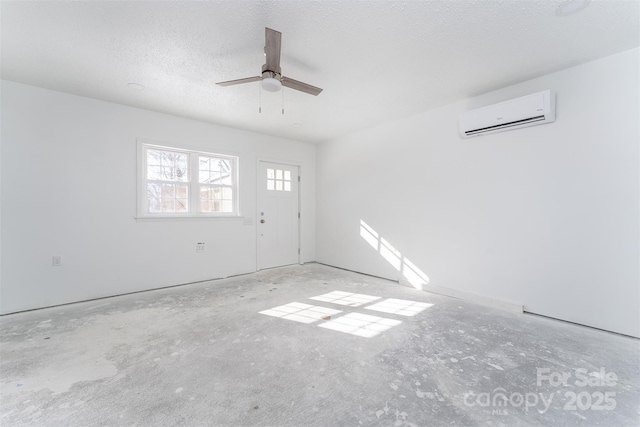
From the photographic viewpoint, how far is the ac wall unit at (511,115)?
2.65 meters

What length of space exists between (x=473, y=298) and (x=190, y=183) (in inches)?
174

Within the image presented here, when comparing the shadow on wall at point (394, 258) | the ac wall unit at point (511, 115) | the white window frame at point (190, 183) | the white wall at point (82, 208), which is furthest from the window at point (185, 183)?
the ac wall unit at point (511, 115)

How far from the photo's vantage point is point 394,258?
4.17m

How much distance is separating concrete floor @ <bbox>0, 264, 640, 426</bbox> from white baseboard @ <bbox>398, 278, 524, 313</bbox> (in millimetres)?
152

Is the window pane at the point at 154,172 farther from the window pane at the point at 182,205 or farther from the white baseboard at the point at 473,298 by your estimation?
the white baseboard at the point at 473,298

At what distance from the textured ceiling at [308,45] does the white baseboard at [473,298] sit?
253 centimetres

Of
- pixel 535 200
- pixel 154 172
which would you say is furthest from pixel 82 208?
pixel 535 200

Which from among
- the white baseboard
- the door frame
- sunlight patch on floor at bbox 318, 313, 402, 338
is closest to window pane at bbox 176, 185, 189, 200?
the door frame

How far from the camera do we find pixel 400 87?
3027mm

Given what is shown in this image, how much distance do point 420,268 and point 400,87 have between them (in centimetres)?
250

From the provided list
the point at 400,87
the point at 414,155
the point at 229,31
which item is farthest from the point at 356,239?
the point at 229,31

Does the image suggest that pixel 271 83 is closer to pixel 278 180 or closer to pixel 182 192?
pixel 182 192

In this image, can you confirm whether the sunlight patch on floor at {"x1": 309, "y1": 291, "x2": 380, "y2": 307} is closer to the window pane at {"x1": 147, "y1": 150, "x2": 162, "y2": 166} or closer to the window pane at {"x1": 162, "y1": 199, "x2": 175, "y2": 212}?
the window pane at {"x1": 162, "y1": 199, "x2": 175, "y2": 212}

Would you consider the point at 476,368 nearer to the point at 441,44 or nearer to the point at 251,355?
the point at 251,355
